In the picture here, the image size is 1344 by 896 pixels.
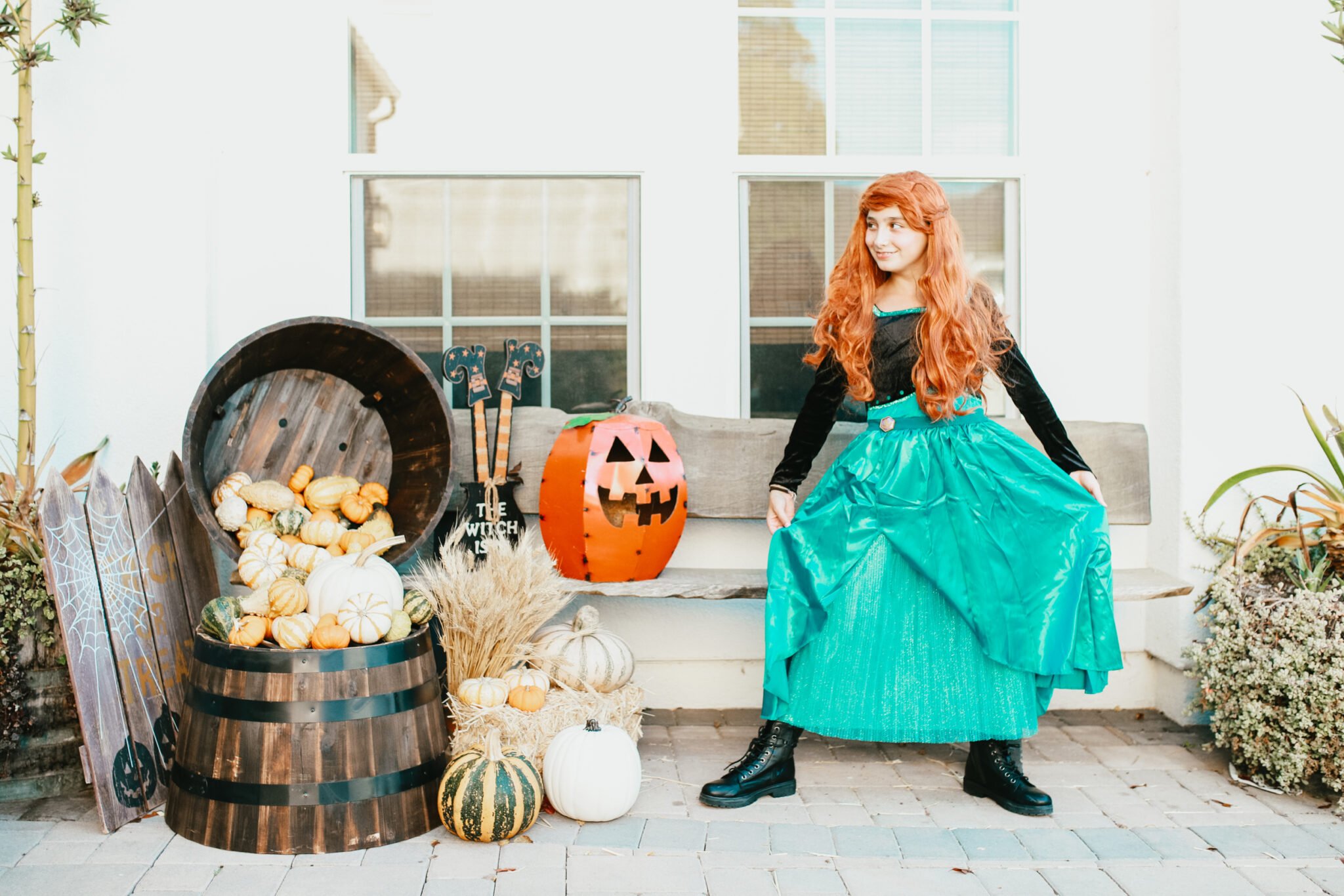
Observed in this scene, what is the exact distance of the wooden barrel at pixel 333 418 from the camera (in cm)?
327

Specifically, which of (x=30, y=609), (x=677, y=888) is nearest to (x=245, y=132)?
(x=30, y=609)

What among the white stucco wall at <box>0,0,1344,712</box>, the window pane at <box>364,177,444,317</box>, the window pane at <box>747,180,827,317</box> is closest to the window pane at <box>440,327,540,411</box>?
the window pane at <box>364,177,444,317</box>

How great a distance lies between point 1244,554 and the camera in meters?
3.57

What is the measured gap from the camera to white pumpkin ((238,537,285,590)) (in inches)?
118

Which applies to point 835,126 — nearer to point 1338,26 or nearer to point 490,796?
point 1338,26

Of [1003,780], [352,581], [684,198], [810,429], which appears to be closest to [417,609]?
[352,581]

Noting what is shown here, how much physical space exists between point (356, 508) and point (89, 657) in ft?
2.69

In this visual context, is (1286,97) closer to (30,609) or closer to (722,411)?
(722,411)

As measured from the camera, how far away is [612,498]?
11.1ft

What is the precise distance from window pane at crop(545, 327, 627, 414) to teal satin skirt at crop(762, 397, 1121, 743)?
3.73 ft

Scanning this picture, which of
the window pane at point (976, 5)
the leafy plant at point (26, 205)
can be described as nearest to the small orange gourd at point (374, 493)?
the leafy plant at point (26, 205)

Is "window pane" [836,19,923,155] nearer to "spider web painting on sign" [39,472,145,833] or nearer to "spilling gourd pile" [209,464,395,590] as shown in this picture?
"spilling gourd pile" [209,464,395,590]

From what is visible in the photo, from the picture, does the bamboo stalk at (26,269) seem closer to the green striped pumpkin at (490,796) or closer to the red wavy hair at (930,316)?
the green striped pumpkin at (490,796)

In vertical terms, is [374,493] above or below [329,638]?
above
